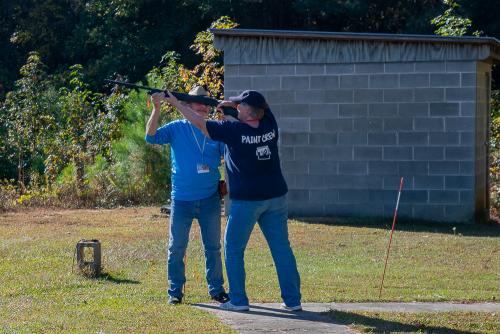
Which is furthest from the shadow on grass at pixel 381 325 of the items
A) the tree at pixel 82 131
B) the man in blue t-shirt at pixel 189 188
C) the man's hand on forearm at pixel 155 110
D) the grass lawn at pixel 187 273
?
the tree at pixel 82 131

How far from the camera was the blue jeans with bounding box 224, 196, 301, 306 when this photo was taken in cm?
830

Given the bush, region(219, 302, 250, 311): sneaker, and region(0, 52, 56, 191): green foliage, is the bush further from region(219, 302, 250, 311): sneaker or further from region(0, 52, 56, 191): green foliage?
region(219, 302, 250, 311): sneaker

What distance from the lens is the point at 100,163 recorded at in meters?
19.7

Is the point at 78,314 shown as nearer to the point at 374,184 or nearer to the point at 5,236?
the point at 5,236

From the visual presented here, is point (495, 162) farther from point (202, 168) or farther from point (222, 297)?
point (202, 168)

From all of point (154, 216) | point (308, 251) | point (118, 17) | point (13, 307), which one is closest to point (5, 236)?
point (154, 216)

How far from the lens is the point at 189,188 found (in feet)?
29.2

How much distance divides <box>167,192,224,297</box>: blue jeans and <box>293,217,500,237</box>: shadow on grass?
269 inches

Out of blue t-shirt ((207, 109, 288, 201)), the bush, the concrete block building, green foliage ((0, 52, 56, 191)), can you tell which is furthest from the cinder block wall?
blue t-shirt ((207, 109, 288, 201))

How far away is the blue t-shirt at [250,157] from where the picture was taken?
820cm

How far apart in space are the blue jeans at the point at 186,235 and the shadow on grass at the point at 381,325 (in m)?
1.31

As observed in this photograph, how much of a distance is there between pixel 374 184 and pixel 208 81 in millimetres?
6282

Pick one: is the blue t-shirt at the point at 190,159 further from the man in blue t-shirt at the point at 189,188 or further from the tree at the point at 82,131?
the tree at the point at 82,131

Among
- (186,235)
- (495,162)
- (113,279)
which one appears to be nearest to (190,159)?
(186,235)
